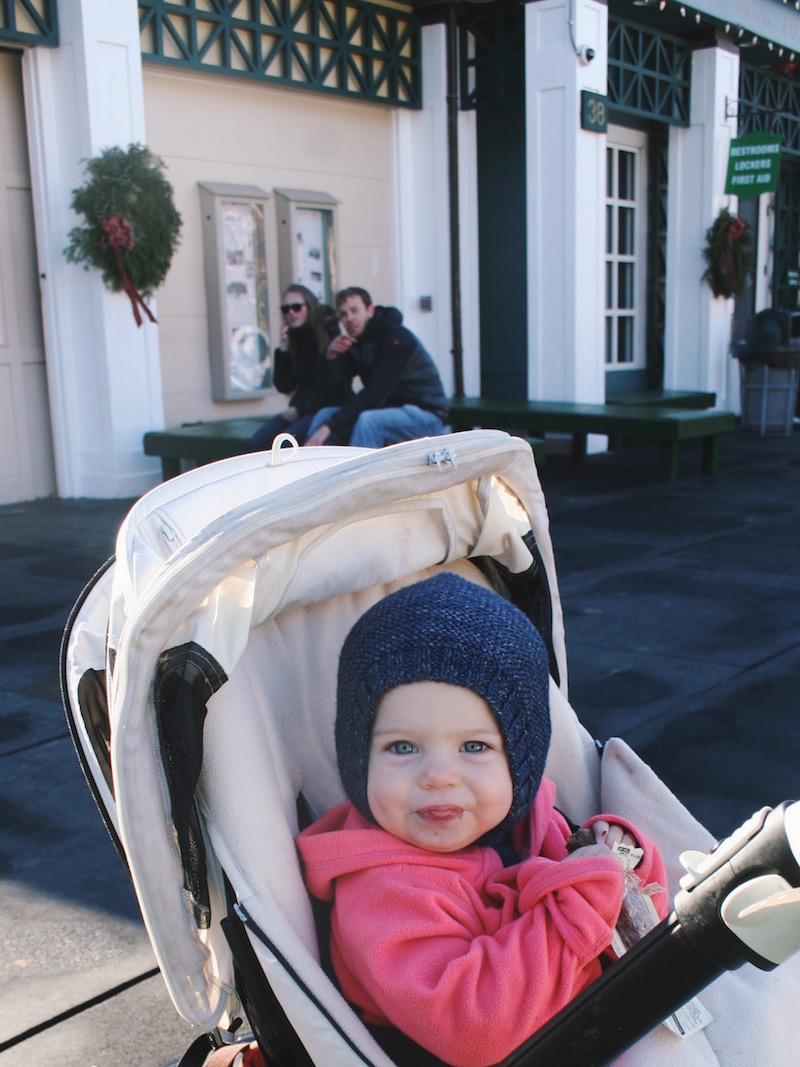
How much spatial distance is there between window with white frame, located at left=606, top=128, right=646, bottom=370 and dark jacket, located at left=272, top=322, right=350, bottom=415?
17.9ft

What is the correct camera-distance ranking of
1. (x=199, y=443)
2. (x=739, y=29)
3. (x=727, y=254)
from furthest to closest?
(x=727, y=254) < (x=739, y=29) < (x=199, y=443)

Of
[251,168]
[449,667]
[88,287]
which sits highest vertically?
[251,168]

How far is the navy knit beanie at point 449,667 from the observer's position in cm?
164

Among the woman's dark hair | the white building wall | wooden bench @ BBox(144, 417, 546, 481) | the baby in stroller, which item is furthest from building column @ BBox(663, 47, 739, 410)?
the baby in stroller

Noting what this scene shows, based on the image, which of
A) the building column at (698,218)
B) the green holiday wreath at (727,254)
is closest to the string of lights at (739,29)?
the building column at (698,218)

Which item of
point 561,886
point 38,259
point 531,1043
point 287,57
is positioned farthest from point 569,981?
point 287,57

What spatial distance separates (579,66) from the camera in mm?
9430

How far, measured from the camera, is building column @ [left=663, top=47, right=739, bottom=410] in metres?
11.7

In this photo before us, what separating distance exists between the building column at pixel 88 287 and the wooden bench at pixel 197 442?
0.23 metres

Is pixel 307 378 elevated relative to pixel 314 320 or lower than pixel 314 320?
lower

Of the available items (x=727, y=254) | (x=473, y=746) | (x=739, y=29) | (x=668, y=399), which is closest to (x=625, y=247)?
(x=727, y=254)

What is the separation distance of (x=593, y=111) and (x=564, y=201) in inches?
30.8

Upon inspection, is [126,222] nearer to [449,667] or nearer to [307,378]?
[307,378]

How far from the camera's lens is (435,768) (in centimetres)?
160
